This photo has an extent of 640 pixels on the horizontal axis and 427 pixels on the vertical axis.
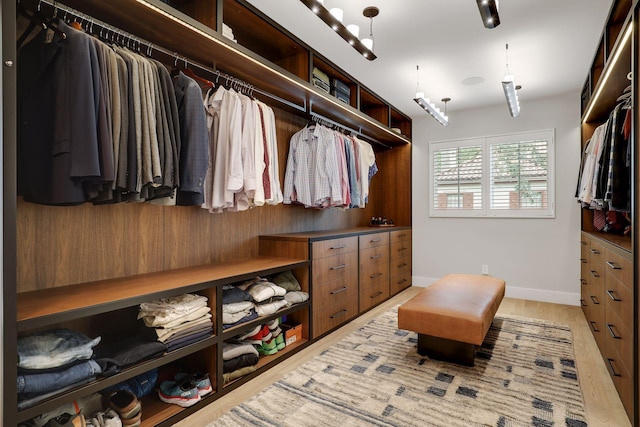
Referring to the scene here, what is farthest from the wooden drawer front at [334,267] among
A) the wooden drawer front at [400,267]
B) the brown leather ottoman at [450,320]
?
the wooden drawer front at [400,267]

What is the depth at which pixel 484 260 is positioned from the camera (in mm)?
4508

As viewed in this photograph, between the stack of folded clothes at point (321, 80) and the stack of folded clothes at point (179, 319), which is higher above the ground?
the stack of folded clothes at point (321, 80)

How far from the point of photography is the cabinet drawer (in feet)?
11.8

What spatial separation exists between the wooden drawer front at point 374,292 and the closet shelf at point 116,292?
1.40 meters

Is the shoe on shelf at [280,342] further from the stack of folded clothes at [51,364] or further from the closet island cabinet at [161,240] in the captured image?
the stack of folded clothes at [51,364]

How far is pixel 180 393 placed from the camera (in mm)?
1861

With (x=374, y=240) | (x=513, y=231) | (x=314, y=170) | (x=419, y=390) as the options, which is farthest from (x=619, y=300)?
(x=513, y=231)

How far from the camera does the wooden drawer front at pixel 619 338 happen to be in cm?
172

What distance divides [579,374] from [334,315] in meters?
1.76

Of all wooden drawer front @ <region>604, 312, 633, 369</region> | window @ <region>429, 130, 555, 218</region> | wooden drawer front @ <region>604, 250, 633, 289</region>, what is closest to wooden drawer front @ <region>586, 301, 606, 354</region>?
wooden drawer front @ <region>604, 312, 633, 369</region>

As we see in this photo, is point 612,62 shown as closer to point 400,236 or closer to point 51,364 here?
point 400,236

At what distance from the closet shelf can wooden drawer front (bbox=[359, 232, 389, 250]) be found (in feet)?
4.26

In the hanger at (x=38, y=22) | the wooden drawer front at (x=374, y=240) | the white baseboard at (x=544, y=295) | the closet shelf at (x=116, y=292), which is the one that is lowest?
the white baseboard at (x=544, y=295)

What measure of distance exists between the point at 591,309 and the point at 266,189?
2926 mm
